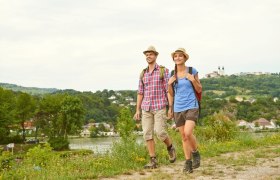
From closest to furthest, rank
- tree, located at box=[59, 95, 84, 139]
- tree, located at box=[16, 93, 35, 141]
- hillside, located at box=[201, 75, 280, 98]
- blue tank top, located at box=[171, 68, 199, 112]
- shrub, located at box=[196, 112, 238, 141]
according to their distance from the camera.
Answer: blue tank top, located at box=[171, 68, 199, 112] → shrub, located at box=[196, 112, 238, 141] → tree, located at box=[16, 93, 35, 141] → tree, located at box=[59, 95, 84, 139] → hillside, located at box=[201, 75, 280, 98]

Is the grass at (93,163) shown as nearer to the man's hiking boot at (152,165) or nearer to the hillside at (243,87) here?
the man's hiking boot at (152,165)

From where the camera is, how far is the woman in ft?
20.6

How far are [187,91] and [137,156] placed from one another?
6.46 ft

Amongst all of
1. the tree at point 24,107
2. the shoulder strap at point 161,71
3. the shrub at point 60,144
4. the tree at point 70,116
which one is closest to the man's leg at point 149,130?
the shoulder strap at point 161,71

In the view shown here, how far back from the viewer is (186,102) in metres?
6.35

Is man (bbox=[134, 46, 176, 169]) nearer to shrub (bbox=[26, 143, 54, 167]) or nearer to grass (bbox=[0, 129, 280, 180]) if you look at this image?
grass (bbox=[0, 129, 280, 180])

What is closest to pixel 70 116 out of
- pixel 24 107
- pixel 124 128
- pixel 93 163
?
pixel 24 107

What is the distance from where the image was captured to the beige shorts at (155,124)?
7.00 metres

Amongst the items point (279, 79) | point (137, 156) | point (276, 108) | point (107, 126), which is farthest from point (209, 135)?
point (279, 79)

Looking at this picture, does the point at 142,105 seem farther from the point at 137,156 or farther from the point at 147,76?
the point at 137,156

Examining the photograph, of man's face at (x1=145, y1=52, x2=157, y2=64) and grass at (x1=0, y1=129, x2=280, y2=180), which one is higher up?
man's face at (x1=145, y1=52, x2=157, y2=64)

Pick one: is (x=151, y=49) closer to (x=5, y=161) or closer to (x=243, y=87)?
(x=5, y=161)

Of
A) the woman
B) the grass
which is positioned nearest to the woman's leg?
the woman

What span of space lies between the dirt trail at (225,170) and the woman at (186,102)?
30cm
